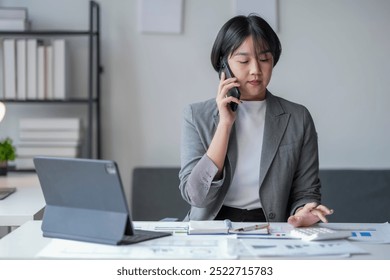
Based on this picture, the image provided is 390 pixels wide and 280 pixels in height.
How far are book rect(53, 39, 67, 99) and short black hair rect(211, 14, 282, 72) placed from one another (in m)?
1.35

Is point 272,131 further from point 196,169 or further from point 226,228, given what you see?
point 226,228

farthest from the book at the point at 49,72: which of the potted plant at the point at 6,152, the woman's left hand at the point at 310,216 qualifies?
the woman's left hand at the point at 310,216

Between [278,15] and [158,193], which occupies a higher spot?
[278,15]

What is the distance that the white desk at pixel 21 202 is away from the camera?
7.30 feet

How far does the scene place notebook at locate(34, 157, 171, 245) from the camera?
1.61 m

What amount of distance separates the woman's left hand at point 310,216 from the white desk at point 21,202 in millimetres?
870

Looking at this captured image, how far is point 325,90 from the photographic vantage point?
3.73 meters

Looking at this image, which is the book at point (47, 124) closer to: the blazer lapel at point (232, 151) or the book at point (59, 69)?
the book at point (59, 69)

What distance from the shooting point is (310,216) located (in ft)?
6.42
